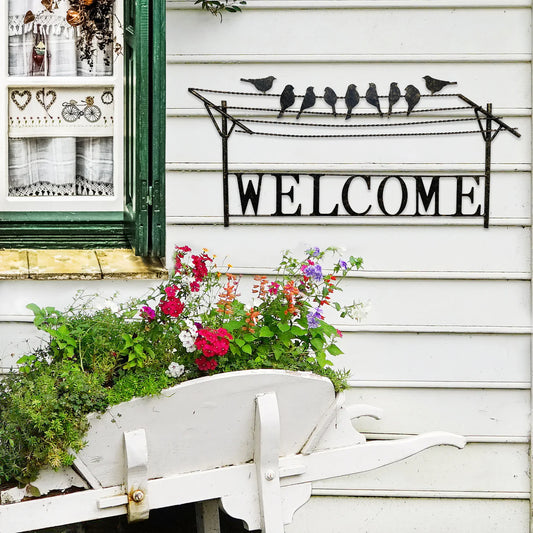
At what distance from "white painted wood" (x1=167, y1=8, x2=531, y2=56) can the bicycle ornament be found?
0.47m

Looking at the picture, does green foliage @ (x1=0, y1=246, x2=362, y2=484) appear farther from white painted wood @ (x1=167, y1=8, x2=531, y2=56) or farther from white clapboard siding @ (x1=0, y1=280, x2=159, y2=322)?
white painted wood @ (x1=167, y1=8, x2=531, y2=56)

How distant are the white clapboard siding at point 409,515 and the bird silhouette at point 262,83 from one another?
1745 millimetres

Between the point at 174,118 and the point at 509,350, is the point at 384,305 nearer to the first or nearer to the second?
the point at 509,350

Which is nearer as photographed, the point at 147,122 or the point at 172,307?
the point at 172,307

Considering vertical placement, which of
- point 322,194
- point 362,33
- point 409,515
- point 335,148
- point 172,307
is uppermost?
point 362,33

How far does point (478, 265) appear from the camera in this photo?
163 inches

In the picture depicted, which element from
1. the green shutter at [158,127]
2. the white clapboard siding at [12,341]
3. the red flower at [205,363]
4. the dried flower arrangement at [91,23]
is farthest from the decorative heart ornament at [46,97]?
the red flower at [205,363]

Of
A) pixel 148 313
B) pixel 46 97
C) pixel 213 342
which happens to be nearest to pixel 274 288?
pixel 213 342

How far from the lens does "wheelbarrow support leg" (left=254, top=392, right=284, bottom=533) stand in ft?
10.4

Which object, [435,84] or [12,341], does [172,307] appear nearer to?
[12,341]

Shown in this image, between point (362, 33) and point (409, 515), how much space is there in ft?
6.72

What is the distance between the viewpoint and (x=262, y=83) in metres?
4.07

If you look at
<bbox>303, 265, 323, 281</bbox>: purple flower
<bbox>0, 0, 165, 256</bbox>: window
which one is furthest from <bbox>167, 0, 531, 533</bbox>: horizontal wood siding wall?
<bbox>303, 265, 323, 281</bbox>: purple flower

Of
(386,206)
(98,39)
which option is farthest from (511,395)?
(98,39)
